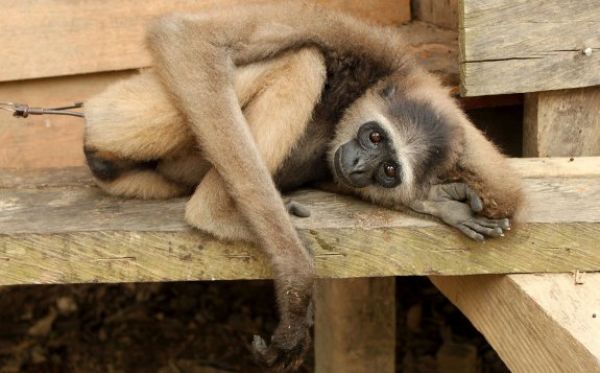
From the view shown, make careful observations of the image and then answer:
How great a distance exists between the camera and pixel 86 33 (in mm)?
5402

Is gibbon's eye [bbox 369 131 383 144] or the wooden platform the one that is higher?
gibbon's eye [bbox 369 131 383 144]

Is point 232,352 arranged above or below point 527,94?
below

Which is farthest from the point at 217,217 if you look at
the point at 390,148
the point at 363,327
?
the point at 363,327

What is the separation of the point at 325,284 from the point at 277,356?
7.33 ft

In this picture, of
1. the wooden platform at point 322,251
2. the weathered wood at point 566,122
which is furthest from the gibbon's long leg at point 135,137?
the weathered wood at point 566,122

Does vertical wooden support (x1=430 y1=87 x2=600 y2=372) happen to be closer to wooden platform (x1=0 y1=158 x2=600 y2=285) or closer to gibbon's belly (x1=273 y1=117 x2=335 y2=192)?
wooden platform (x1=0 y1=158 x2=600 y2=285)

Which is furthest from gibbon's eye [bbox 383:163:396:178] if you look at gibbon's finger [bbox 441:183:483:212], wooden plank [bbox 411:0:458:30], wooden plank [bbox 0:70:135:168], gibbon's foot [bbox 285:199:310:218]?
wooden plank [bbox 0:70:135:168]

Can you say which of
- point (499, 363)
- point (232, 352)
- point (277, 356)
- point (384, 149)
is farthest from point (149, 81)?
point (499, 363)

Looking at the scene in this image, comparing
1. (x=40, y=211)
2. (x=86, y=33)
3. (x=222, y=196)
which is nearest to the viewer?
(x=222, y=196)

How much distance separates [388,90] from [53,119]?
2.65 m

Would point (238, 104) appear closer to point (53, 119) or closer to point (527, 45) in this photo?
point (527, 45)

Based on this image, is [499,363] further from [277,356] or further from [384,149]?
[277,356]

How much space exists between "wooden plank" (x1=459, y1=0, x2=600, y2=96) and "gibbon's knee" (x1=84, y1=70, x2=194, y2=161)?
5.07ft

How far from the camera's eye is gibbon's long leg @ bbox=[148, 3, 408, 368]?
3260 millimetres
